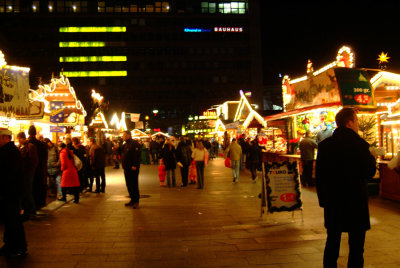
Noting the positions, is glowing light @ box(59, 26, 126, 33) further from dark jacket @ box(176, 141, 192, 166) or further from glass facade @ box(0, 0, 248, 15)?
dark jacket @ box(176, 141, 192, 166)

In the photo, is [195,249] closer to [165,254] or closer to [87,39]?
[165,254]

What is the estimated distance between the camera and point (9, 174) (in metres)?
5.17

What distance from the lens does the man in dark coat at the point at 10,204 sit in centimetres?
512

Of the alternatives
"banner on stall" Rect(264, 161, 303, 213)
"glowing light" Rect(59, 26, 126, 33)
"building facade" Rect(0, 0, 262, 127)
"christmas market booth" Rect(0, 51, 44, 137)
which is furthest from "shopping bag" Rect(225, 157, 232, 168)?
"glowing light" Rect(59, 26, 126, 33)

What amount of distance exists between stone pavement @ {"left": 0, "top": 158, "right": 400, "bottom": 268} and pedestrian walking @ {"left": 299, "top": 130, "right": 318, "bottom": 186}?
2.19m

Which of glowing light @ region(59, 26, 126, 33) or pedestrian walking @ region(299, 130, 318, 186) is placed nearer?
pedestrian walking @ region(299, 130, 318, 186)

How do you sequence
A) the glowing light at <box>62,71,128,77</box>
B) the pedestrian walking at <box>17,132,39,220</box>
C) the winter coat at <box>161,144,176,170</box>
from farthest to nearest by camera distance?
the glowing light at <box>62,71,128,77</box>, the winter coat at <box>161,144,176,170</box>, the pedestrian walking at <box>17,132,39,220</box>

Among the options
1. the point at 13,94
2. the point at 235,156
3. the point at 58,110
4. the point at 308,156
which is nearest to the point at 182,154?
the point at 235,156

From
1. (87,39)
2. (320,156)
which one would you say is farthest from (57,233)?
(87,39)

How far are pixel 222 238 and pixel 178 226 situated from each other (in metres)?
1.18

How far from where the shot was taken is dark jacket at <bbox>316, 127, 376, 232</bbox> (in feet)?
12.1

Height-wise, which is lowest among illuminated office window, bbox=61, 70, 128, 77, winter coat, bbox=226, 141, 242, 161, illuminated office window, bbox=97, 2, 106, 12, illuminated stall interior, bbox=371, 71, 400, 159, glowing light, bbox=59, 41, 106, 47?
winter coat, bbox=226, 141, 242, 161

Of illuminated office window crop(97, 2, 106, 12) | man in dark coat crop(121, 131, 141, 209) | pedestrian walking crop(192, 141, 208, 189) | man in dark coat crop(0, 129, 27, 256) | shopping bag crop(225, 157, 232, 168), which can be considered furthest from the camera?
illuminated office window crop(97, 2, 106, 12)

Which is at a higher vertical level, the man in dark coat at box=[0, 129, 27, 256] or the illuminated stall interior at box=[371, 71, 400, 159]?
the illuminated stall interior at box=[371, 71, 400, 159]
